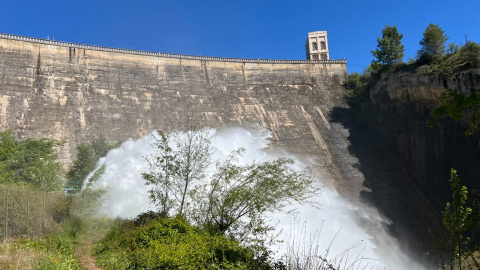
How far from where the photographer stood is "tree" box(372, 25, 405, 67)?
94.3 feet

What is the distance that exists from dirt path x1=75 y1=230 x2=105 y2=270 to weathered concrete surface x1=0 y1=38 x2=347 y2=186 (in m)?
11.5

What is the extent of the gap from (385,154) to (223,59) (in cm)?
1765

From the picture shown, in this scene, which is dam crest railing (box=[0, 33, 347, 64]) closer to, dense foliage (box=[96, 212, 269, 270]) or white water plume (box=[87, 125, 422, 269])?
white water plume (box=[87, 125, 422, 269])

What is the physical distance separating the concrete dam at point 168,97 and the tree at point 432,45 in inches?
339

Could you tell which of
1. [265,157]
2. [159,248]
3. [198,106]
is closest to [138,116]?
[198,106]

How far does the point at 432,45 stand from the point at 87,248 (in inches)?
923

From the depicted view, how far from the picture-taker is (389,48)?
28938 mm

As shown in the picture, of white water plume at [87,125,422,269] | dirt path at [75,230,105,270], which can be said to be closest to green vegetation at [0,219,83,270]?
dirt path at [75,230,105,270]

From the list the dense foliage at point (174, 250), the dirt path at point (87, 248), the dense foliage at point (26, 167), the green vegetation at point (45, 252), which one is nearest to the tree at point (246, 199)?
the dense foliage at point (174, 250)

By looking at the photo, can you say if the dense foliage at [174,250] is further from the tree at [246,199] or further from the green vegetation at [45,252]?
the green vegetation at [45,252]

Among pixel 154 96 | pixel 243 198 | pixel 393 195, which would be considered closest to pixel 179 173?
pixel 243 198

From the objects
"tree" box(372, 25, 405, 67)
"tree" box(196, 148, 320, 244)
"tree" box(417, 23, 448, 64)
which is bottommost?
"tree" box(196, 148, 320, 244)

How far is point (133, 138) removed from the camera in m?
25.6

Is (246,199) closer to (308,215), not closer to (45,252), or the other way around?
(45,252)
